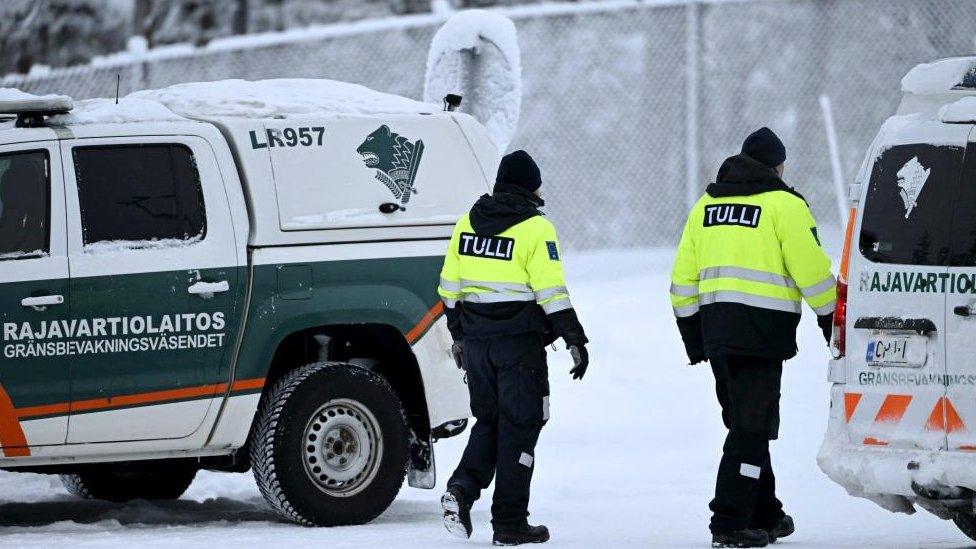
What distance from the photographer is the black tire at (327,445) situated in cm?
845

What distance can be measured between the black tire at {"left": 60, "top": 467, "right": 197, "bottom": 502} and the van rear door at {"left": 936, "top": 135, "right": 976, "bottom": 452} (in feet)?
14.3

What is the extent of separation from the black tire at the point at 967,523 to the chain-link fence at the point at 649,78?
22.9 feet

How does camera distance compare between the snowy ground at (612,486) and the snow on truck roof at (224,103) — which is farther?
the snow on truck roof at (224,103)

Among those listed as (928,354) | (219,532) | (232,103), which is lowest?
(219,532)

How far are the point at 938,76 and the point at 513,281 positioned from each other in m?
1.97

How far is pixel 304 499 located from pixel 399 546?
0.80 metres

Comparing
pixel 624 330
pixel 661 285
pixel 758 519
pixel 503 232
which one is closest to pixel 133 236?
pixel 503 232

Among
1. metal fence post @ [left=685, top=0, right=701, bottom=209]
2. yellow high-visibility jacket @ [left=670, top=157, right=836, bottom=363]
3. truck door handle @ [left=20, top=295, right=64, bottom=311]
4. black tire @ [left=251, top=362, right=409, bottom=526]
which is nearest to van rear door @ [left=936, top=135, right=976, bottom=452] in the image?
yellow high-visibility jacket @ [left=670, top=157, right=836, bottom=363]

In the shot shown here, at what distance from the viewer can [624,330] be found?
45.1 feet

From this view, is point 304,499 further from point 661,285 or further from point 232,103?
point 661,285

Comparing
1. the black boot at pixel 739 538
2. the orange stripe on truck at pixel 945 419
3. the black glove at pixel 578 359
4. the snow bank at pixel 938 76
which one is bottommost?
the black boot at pixel 739 538

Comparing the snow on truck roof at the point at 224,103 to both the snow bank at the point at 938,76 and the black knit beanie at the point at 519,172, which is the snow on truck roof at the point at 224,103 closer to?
the black knit beanie at the point at 519,172

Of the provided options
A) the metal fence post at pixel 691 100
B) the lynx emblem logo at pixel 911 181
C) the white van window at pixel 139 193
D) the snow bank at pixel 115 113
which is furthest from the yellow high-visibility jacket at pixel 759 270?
the metal fence post at pixel 691 100

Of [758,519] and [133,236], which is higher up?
[133,236]
